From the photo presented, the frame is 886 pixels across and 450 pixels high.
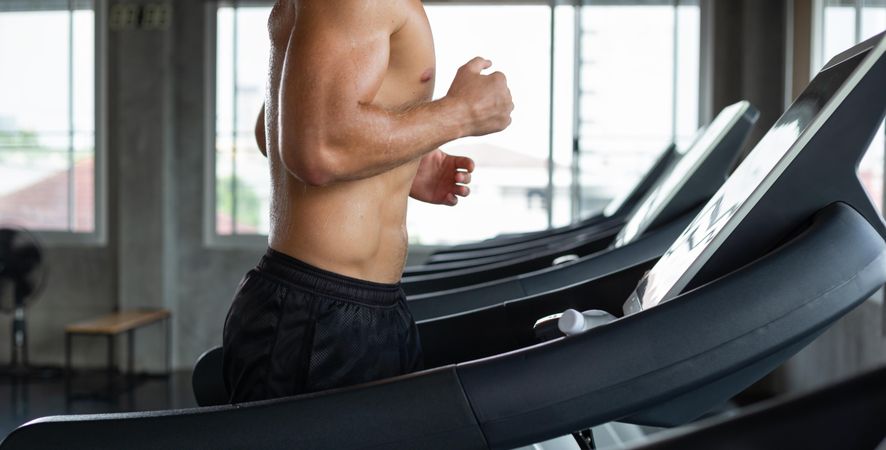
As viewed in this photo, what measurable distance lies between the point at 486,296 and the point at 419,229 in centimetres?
463

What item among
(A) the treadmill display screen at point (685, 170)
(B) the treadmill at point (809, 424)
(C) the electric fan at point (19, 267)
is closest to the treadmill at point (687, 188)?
(A) the treadmill display screen at point (685, 170)

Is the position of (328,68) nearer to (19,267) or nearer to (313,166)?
(313,166)

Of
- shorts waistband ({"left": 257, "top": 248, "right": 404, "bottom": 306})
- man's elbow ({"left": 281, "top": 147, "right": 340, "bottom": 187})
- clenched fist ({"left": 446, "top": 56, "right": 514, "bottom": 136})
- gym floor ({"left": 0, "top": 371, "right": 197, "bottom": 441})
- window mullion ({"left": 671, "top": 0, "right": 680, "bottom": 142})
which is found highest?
window mullion ({"left": 671, "top": 0, "right": 680, "bottom": 142})

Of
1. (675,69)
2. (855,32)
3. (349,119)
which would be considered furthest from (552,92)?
(349,119)

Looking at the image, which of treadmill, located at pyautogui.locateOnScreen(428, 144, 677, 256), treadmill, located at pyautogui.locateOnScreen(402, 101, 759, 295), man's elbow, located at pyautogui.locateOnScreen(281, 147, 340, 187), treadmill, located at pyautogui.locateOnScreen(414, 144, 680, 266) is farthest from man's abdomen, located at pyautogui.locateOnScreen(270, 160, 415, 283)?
treadmill, located at pyautogui.locateOnScreen(428, 144, 677, 256)

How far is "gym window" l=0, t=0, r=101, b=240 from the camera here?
22.1 feet

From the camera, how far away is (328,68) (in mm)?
1149

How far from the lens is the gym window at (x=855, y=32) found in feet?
12.2

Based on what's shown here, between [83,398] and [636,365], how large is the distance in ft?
17.7

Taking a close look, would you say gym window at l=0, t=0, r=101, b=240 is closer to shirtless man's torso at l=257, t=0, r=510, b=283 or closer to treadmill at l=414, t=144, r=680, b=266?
treadmill at l=414, t=144, r=680, b=266

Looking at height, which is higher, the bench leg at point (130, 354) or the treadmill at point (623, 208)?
the treadmill at point (623, 208)

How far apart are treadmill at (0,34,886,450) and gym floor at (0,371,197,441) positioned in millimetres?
4408

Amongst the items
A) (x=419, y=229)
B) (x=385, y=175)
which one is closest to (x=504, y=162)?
(x=419, y=229)

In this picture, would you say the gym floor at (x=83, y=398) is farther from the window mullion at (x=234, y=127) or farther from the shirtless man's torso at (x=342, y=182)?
the shirtless man's torso at (x=342, y=182)
